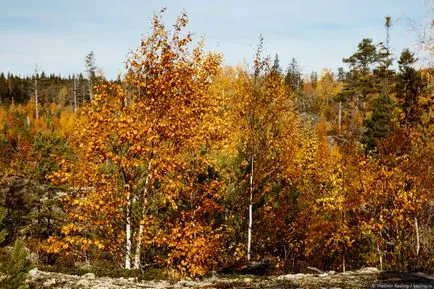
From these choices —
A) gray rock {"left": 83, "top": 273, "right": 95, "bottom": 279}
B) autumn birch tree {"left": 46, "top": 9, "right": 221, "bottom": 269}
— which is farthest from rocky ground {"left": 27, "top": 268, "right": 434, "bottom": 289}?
autumn birch tree {"left": 46, "top": 9, "right": 221, "bottom": 269}

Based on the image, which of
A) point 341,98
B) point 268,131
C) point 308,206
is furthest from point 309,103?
point 268,131

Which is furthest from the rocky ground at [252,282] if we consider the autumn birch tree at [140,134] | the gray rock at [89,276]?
the autumn birch tree at [140,134]

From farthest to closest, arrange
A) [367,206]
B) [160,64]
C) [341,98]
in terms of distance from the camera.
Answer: [341,98]
[367,206]
[160,64]

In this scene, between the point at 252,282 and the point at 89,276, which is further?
the point at 89,276

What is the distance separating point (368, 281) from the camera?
1113 cm

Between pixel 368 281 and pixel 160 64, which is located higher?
pixel 160 64

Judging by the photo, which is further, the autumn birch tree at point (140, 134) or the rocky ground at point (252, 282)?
the autumn birch tree at point (140, 134)

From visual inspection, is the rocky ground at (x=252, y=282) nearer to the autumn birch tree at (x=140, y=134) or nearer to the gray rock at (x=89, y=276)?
the gray rock at (x=89, y=276)

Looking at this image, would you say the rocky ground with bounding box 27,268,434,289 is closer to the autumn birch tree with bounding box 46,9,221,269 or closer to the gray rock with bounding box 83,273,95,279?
the gray rock with bounding box 83,273,95,279

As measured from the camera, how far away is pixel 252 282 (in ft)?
37.1

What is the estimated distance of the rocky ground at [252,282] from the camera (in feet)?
33.8

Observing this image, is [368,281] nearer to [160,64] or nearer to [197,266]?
[197,266]

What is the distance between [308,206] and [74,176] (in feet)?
66.0

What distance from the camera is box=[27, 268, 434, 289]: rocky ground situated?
1030 centimetres
